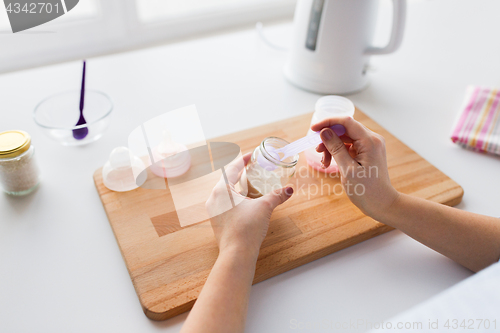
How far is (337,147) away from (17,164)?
1.68 feet

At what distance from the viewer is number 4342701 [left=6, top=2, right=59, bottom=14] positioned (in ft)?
3.28

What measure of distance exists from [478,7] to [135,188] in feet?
4.84

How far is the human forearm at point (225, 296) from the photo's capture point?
45 cm

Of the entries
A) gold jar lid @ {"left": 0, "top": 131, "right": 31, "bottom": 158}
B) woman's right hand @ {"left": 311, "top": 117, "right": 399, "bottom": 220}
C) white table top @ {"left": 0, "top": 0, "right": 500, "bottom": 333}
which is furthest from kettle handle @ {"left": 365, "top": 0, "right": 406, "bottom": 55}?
gold jar lid @ {"left": 0, "top": 131, "right": 31, "bottom": 158}

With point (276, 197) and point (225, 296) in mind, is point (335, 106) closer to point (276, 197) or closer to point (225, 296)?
point (276, 197)

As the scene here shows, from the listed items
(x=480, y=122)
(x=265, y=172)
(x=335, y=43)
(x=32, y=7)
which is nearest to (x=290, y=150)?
(x=265, y=172)

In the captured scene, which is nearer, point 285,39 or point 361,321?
point 361,321

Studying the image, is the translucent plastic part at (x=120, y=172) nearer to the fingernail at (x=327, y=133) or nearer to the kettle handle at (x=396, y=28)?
the fingernail at (x=327, y=133)

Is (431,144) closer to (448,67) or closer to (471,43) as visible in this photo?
(448,67)

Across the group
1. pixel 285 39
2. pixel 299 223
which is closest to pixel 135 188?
pixel 299 223

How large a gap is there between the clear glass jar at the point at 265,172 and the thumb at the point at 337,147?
0.19 ft

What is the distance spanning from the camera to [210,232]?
1.98 ft

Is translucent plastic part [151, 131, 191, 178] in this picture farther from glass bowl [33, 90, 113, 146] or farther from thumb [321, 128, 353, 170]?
thumb [321, 128, 353, 170]

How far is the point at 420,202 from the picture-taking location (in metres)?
0.61
